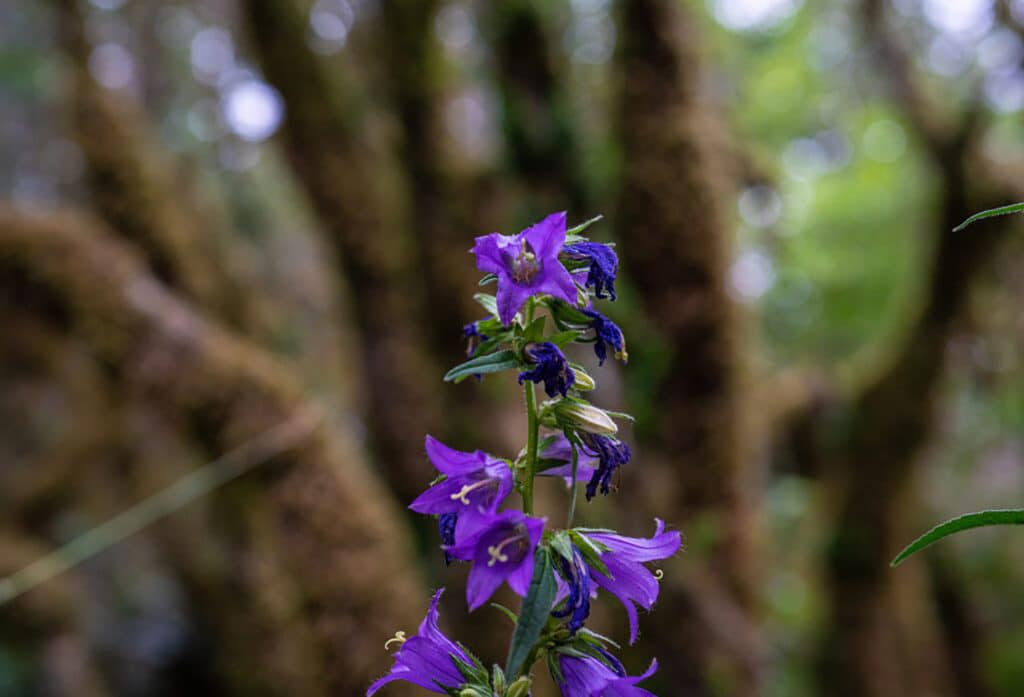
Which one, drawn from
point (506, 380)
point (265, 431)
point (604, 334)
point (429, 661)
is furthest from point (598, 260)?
point (506, 380)

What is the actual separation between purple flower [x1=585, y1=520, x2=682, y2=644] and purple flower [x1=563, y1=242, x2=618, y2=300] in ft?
0.69

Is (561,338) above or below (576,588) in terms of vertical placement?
above

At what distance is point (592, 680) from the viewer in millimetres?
655

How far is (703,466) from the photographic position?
3.56 meters

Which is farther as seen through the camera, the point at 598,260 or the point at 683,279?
the point at 683,279

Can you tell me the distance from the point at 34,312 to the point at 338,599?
2322 millimetres

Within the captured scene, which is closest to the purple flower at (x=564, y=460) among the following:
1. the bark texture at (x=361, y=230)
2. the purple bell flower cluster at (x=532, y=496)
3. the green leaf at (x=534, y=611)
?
the purple bell flower cluster at (x=532, y=496)

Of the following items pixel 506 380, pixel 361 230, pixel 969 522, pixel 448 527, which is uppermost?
pixel 361 230

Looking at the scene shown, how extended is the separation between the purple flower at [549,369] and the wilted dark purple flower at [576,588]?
14cm

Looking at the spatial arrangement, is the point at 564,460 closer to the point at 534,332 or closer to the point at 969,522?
the point at 534,332

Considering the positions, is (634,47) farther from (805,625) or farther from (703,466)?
(805,625)

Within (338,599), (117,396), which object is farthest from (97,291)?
(338,599)

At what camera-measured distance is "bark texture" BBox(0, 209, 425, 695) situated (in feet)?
9.23

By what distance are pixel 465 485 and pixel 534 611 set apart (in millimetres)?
125
